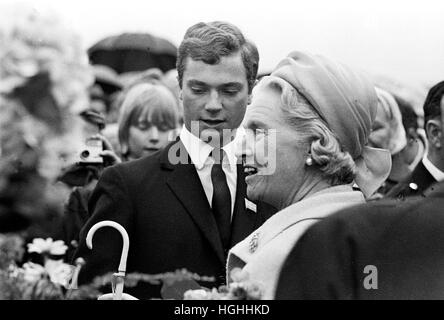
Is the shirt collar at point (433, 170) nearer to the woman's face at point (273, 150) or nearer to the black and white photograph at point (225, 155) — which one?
the black and white photograph at point (225, 155)

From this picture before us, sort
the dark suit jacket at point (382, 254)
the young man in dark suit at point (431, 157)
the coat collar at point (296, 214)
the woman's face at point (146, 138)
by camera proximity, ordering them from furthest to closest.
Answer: the woman's face at point (146, 138)
the young man in dark suit at point (431, 157)
the coat collar at point (296, 214)
the dark suit jacket at point (382, 254)

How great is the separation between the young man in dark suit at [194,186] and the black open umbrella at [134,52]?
0.53 metres

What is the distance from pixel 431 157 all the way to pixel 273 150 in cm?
133

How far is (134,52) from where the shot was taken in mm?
4965

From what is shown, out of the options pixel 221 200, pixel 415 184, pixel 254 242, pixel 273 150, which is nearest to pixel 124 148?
pixel 221 200

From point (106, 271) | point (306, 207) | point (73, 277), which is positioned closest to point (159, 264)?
point (106, 271)

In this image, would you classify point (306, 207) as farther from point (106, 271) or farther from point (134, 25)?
point (134, 25)

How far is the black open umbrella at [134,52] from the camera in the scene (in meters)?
4.44

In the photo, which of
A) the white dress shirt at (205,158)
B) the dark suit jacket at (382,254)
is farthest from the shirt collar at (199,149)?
the dark suit jacket at (382,254)

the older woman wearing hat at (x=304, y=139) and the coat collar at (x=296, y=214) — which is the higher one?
the older woman wearing hat at (x=304, y=139)

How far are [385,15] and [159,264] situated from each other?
1.12m

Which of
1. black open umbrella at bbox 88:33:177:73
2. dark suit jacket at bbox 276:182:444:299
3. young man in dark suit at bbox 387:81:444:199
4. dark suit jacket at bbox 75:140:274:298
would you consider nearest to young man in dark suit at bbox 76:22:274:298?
dark suit jacket at bbox 75:140:274:298

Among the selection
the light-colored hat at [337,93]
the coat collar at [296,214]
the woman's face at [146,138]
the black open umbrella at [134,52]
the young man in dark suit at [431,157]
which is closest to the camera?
the coat collar at [296,214]

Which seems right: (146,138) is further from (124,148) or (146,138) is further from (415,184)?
(415,184)
